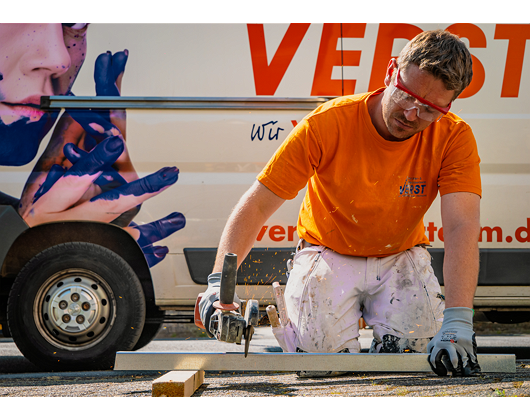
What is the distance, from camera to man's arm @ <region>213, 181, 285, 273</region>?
7.22ft

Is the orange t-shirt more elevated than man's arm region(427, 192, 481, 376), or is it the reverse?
the orange t-shirt

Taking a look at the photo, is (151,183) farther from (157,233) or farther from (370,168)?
(370,168)

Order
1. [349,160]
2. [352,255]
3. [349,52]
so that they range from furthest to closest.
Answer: [349,52]
[352,255]
[349,160]

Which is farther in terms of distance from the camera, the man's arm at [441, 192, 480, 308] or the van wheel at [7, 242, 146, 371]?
Result: the van wheel at [7, 242, 146, 371]

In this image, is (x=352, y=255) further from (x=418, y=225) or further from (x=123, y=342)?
(x=123, y=342)

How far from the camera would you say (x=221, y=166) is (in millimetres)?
3557

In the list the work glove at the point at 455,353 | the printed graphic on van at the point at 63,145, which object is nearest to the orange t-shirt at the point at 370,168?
the work glove at the point at 455,353

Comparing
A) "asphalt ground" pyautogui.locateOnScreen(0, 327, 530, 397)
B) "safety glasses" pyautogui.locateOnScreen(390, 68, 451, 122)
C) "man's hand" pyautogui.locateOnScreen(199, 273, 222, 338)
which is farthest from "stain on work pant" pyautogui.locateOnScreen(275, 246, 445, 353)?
"safety glasses" pyautogui.locateOnScreen(390, 68, 451, 122)

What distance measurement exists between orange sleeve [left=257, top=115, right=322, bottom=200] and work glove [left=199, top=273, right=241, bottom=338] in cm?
45

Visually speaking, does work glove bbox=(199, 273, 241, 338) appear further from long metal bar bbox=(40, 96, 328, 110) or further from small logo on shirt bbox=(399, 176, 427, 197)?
long metal bar bbox=(40, 96, 328, 110)

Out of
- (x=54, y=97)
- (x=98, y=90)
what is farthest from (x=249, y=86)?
(x=54, y=97)

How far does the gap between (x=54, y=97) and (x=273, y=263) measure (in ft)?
5.97

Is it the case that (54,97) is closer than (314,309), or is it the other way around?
(314,309)

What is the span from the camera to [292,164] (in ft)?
7.52
